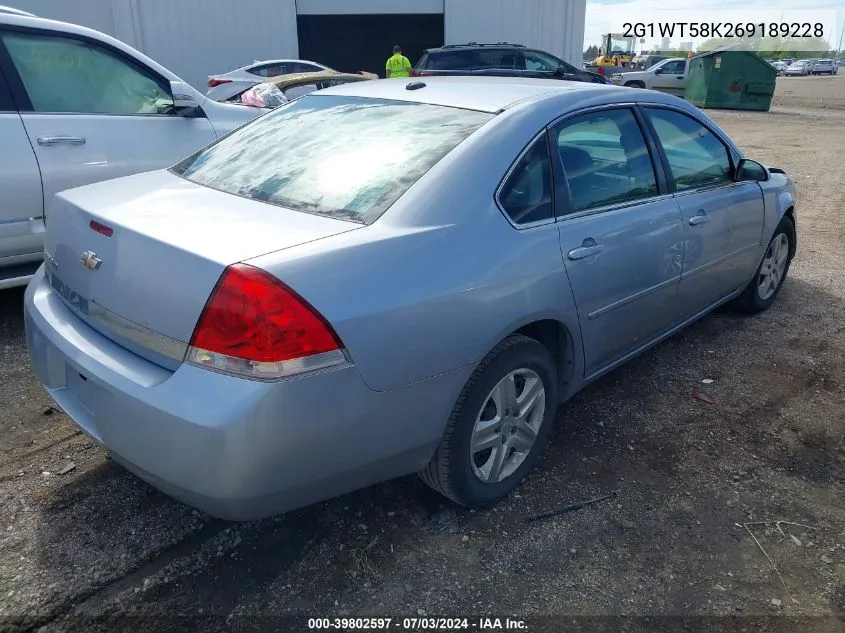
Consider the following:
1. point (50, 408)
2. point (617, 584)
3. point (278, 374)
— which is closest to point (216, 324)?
point (278, 374)

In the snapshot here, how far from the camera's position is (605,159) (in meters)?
3.15

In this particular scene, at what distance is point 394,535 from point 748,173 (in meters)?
3.00

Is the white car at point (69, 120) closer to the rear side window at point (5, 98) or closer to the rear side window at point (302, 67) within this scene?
the rear side window at point (5, 98)

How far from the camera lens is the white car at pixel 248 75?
11578mm

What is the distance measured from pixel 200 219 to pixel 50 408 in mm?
1666

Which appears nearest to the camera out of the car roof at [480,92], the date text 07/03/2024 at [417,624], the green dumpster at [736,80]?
the date text 07/03/2024 at [417,624]

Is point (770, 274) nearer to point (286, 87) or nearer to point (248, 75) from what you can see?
point (286, 87)

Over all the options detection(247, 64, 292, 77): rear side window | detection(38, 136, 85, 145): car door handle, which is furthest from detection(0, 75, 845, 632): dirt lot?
detection(247, 64, 292, 77): rear side window

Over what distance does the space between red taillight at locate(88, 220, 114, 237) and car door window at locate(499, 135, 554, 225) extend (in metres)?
1.36

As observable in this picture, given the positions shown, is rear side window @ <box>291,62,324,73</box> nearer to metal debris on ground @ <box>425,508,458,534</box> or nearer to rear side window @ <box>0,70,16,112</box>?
rear side window @ <box>0,70,16,112</box>

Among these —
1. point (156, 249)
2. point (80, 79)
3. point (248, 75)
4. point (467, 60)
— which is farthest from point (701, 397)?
point (467, 60)

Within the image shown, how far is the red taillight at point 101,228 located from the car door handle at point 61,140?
2100 mm

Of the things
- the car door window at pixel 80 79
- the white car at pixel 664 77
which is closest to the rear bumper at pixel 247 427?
the car door window at pixel 80 79

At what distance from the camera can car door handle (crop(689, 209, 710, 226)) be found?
3.53m
